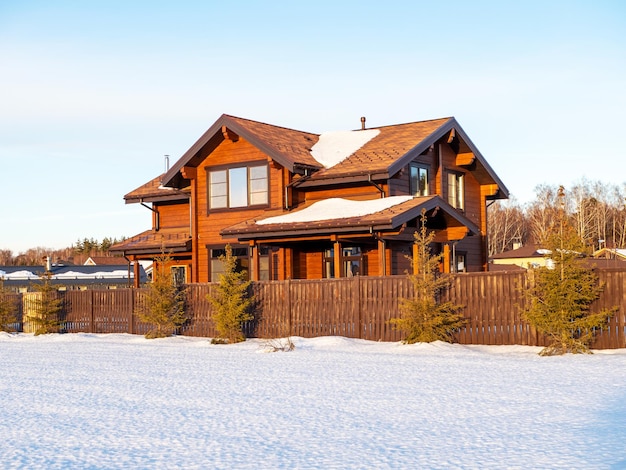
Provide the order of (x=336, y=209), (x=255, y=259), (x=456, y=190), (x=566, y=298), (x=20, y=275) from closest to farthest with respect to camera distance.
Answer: (x=566, y=298) < (x=336, y=209) < (x=255, y=259) < (x=456, y=190) < (x=20, y=275)

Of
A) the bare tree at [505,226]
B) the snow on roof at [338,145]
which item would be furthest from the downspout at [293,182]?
the bare tree at [505,226]

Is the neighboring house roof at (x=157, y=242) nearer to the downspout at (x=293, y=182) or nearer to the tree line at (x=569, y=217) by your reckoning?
the downspout at (x=293, y=182)

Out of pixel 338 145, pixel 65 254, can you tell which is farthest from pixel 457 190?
pixel 65 254

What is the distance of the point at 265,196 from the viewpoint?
1158 inches

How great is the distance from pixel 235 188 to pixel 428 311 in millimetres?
12744

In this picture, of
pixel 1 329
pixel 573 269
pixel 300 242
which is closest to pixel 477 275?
pixel 573 269

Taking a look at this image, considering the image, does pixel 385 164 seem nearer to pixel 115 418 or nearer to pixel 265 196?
pixel 265 196

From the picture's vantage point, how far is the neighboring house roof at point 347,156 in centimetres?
2744

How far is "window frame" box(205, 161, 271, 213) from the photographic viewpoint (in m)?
29.5

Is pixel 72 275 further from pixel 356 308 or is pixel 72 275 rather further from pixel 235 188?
pixel 356 308

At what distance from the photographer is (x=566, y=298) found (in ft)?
56.3

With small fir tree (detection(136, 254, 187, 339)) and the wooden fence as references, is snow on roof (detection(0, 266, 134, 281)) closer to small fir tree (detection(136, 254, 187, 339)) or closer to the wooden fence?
the wooden fence

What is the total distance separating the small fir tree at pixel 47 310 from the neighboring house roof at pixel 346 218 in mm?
5931

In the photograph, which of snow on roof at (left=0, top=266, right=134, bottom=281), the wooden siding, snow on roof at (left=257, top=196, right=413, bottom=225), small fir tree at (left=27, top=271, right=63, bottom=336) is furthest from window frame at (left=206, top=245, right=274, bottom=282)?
snow on roof at (left=0, top=266, right=134, bottom=281)
